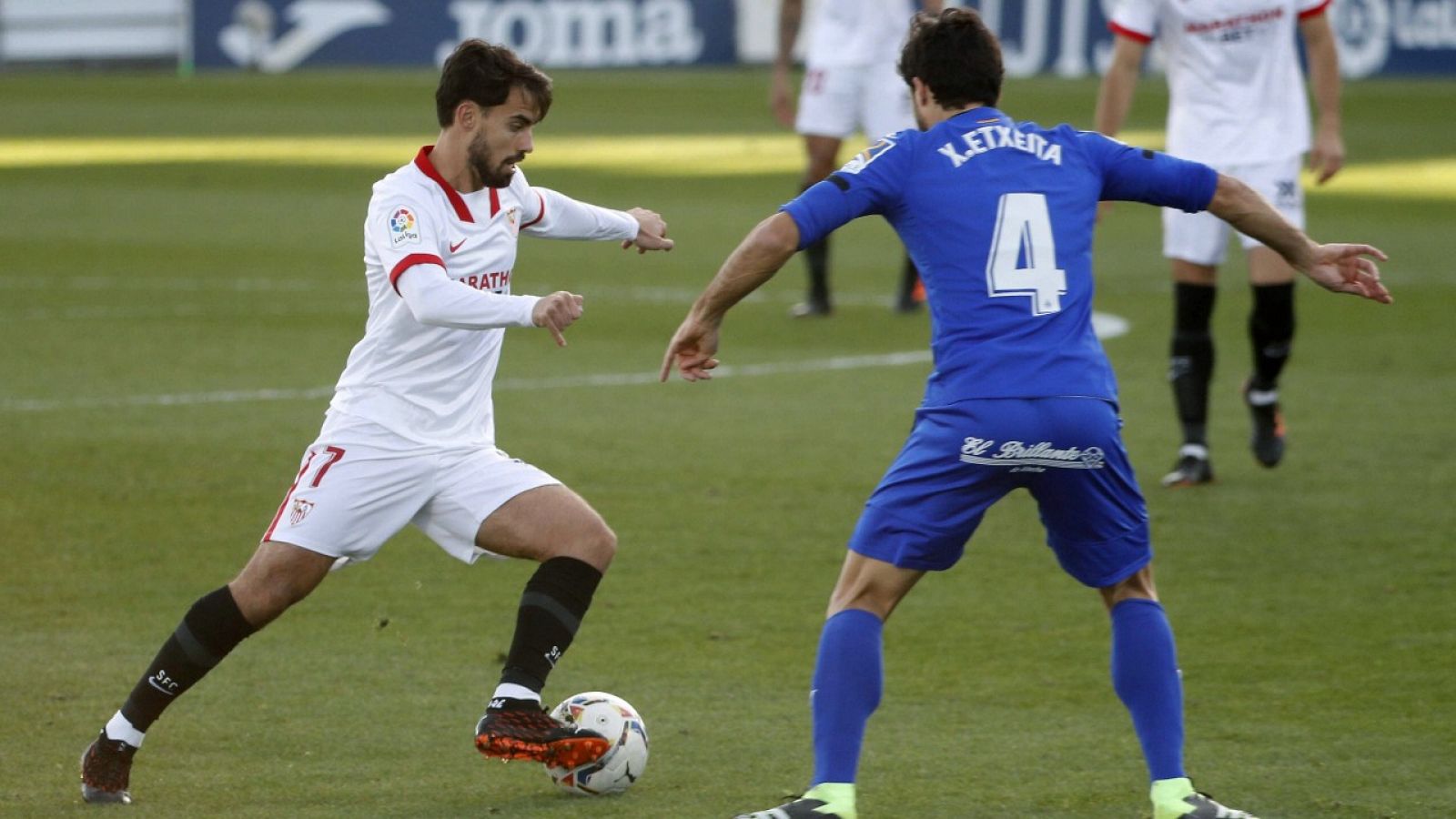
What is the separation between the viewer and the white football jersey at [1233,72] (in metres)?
8.38

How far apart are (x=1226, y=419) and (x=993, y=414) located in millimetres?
5640

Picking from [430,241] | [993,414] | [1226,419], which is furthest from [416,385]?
[1226,419]

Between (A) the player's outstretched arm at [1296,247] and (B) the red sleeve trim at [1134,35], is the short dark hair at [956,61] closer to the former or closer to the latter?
(A) the player's outstretched arm at [1296,247]

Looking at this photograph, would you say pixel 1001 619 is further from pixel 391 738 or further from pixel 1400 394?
pixel 1400 394

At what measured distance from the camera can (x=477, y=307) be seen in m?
4.49

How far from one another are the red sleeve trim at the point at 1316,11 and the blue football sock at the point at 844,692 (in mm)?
5026

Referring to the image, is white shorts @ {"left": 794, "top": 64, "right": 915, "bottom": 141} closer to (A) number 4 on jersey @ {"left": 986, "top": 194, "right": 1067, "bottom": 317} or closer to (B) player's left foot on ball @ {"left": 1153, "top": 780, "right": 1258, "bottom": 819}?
(A) number 4 on jersey @ {"left": 986, "top": 194, "right": 1067, "bottom": 317}

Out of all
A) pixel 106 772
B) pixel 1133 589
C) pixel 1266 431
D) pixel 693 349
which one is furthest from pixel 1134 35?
pixel 106 772

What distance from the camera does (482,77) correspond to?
4777 mm

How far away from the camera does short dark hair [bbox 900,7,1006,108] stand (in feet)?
14.4

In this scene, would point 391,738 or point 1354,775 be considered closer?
point 1354,775

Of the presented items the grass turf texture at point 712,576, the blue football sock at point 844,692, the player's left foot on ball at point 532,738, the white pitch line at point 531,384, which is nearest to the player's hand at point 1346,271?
the grass turf texture at point 712,576

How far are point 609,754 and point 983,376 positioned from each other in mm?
1236

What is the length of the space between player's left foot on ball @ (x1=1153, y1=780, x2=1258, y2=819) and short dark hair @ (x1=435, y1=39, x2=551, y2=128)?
2.08m
